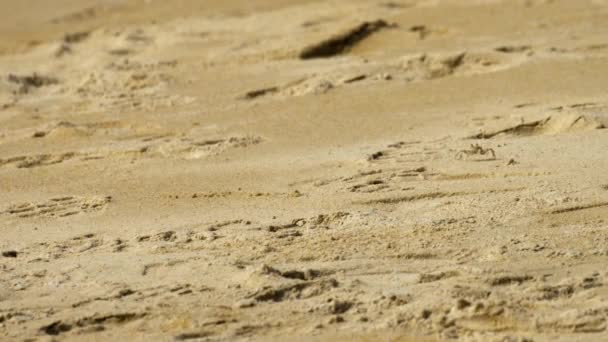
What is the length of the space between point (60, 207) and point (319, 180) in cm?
108

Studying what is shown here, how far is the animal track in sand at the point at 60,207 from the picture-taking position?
5004mm

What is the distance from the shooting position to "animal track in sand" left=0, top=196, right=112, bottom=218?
16.4 feet

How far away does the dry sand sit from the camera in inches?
149

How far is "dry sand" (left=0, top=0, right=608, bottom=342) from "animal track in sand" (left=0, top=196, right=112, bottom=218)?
12 mm

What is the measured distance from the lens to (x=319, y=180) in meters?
5.07

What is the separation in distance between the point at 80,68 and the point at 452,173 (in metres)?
3.65

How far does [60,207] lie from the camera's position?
508 centimetres

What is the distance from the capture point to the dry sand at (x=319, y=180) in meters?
3.79

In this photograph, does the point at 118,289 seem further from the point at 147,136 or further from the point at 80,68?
the point at 80,68

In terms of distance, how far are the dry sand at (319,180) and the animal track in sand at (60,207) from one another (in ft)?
0.04

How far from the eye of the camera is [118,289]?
13.1ft

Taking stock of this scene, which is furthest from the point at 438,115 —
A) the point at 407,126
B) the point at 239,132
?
the point at 239,132

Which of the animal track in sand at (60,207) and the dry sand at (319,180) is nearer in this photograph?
the dry sand at (319,180)

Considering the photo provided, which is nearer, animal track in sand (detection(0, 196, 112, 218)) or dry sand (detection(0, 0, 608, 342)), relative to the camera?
dry sand (detection(0, 0, 608, 342))
